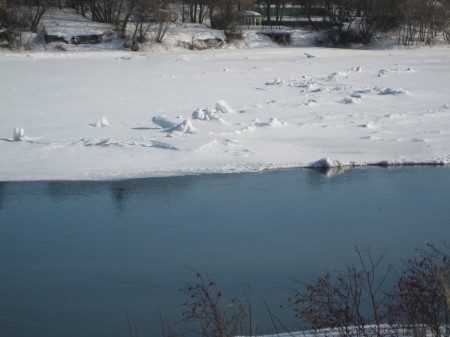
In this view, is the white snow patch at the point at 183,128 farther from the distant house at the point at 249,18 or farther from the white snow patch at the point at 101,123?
→ the distant house at the point at 249,18

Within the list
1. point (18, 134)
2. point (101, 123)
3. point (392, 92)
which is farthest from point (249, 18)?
point (18, 134)

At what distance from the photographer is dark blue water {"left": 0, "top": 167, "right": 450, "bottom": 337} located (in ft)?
21.5

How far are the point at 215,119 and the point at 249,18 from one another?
117 ft

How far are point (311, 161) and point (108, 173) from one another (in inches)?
123

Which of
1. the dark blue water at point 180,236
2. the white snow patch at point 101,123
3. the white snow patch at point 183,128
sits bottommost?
the dark blue water at point 180,236

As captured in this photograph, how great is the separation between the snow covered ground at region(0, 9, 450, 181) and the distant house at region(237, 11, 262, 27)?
767 inches

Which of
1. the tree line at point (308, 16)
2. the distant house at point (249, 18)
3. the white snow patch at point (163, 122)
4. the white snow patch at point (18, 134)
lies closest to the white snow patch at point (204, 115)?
the white snow patch at point (163, 122)

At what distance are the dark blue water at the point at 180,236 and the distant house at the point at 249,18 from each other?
115ft

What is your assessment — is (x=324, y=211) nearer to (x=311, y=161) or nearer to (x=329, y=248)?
(x=329, y=248)

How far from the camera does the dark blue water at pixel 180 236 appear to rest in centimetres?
657

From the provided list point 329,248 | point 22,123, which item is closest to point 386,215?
point 329,248

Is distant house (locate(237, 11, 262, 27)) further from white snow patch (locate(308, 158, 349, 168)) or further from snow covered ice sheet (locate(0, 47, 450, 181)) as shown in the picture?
white snow patch (locate(308, 158, 349, 168))

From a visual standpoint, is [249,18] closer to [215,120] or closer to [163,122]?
[215,120]

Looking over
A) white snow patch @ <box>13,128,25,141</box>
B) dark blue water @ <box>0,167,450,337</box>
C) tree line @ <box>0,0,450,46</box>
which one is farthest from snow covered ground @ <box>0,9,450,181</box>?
tree line @ <box>0,0,450,46</box>
